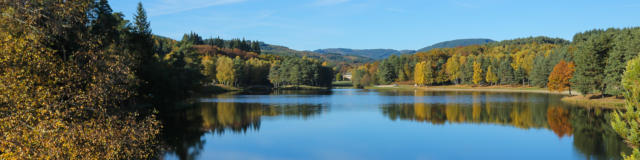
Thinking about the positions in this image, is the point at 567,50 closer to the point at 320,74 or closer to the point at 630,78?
the point at 320,74

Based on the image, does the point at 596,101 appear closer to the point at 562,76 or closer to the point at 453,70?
the point at 562,76

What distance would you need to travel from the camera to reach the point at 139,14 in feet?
166

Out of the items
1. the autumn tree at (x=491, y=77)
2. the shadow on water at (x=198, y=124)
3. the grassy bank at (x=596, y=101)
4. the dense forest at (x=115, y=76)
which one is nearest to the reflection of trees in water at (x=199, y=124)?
the shadow on water at (x=198, y=124)

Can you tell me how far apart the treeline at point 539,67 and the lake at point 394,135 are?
6.66 metres

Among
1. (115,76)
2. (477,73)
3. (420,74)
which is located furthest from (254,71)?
(115,76)

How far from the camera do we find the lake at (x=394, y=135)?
2272 cm

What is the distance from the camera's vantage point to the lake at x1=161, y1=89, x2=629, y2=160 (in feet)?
74.5

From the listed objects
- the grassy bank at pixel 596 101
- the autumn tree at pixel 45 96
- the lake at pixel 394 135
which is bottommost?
the lake at pixel 394 135

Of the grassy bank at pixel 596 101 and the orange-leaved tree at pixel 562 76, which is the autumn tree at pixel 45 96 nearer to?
the grassy bank at pixel 596 101

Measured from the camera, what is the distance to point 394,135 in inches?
1142

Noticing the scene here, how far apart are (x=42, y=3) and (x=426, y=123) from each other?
27.4 meters

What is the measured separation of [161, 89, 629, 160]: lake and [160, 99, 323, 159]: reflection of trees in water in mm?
54

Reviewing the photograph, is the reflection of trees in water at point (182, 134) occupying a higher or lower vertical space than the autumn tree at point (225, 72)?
lower

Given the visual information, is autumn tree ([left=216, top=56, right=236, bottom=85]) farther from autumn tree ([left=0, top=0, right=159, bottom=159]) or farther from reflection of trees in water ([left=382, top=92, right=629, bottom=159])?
autumn tree ([left=0, top=0, right=159, bottom=159])
